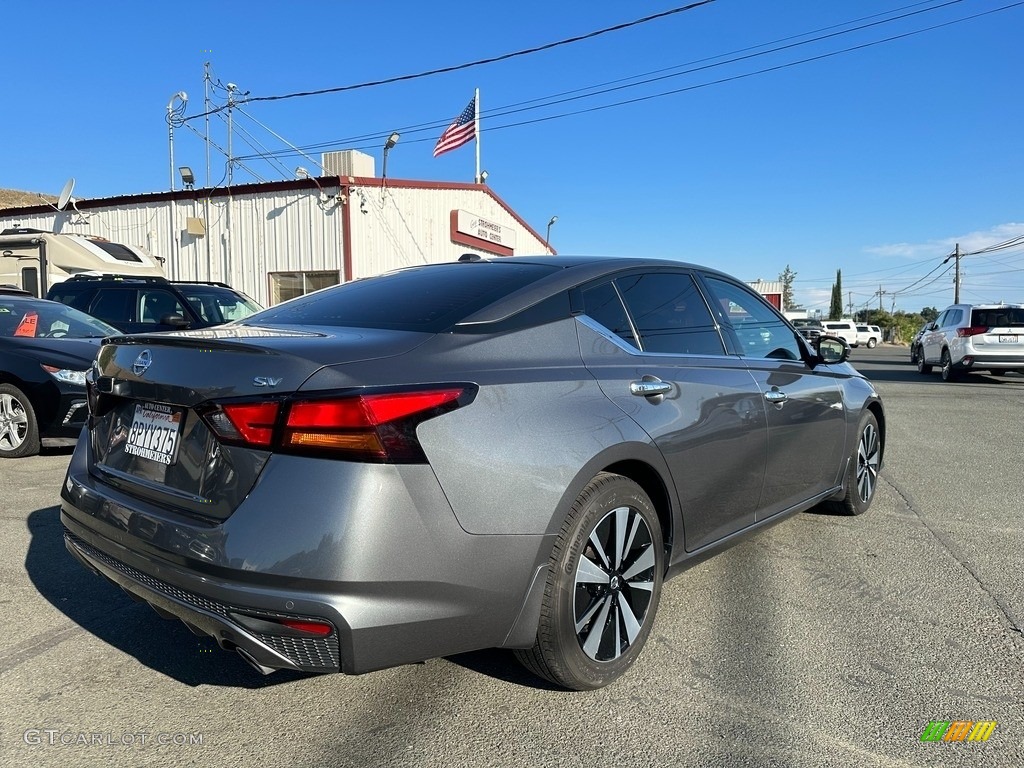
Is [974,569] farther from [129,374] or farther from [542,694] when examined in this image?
[129,374]

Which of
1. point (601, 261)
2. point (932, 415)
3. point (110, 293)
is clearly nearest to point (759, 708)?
point (601, 261)

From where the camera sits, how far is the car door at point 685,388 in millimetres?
2936

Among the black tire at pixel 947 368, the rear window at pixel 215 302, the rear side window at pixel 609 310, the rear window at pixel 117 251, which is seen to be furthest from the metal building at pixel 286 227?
the rear side window at pixel 609 310

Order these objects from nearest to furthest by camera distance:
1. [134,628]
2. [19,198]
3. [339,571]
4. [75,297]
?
1. [339,571]
2. [134,628]
3. [75,297]
4. [19,198]

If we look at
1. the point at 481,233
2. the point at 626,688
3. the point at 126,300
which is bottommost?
Answer: the point at 626,688

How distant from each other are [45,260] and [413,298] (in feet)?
38.6

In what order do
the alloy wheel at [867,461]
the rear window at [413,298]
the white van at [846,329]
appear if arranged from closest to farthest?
1. the rear window at [413,298]
2. the alloy wheel at [867,461]
3. the white van at [846,329]

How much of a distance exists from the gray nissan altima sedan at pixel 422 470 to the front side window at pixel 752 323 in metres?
0.50

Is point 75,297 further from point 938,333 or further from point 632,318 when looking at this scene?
point 938,333

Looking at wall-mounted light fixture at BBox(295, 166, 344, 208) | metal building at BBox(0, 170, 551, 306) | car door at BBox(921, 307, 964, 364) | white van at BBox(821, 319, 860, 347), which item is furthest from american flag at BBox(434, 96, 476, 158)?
white van at BBox(821, 319, 860, 347)

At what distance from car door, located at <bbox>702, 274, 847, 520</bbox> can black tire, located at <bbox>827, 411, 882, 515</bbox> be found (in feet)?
0.96

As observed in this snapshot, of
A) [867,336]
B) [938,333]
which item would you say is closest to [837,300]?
[867,336]

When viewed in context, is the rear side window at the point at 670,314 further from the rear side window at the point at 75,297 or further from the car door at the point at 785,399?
the rear side window at the point at 75,297

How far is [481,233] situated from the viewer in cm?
2550
